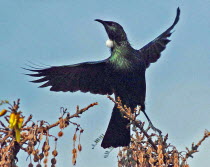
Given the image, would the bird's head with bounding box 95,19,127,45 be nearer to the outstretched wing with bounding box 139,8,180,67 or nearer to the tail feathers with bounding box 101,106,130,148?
the outstretched wing with bounding box 139,8,180,67

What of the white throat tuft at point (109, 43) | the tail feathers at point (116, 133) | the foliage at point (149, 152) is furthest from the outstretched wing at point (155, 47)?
the foliage at point (149, 152)

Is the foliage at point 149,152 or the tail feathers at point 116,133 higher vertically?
the tail feathers at point 116,133

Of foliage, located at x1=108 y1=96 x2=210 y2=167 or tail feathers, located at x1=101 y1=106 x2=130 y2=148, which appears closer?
foliage, located at x1=108 y1=96 x2=210 y2=167

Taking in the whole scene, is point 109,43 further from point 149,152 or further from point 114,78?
point 149,152

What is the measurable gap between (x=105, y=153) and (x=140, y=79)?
233 centimetres

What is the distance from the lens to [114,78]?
8.14 m

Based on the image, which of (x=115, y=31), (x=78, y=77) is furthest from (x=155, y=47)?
(x=78, y=77)

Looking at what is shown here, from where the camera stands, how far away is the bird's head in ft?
28.8

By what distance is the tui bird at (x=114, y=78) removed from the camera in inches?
314

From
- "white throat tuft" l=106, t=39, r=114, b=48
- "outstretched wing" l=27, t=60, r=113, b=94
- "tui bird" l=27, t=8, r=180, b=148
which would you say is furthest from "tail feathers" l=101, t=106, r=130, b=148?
"white throat tuft" l=106, t=39, r=114, b=48

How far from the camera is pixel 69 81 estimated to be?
8.16m

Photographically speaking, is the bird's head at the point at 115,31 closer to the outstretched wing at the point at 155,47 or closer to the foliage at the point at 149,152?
the outstretched wing at the point at 155,47

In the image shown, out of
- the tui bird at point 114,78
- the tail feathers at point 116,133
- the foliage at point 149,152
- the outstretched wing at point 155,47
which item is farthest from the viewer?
the outstretched wing at point 155,47

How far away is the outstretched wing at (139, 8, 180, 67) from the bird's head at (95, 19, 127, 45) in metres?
0.59
